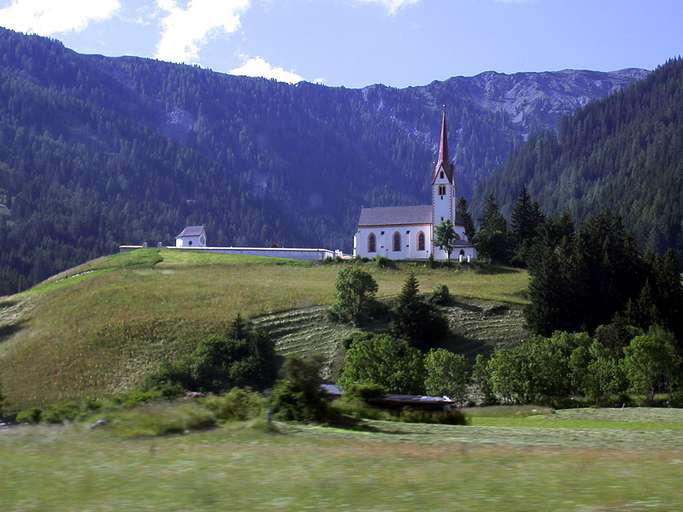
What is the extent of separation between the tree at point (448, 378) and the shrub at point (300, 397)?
93.3 feet

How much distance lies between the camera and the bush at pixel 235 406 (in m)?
18.7

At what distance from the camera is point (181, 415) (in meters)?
17.3

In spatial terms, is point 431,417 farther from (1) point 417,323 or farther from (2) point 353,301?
(2) point 353,301

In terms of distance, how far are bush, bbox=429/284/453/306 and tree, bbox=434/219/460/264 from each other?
25.6 metres

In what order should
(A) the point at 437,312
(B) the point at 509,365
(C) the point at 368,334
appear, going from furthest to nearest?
(A) the point at 437,312 < (C) the point at 368,334 < (B) the point at 509,365

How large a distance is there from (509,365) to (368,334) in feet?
44.6

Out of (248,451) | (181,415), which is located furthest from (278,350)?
(248,451)

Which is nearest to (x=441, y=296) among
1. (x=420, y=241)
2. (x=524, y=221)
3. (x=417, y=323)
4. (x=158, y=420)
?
(x=417, y=323)

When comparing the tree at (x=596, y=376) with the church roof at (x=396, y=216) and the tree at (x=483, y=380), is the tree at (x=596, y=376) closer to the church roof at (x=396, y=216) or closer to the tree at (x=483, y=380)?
the tree at (x=483, y=380)

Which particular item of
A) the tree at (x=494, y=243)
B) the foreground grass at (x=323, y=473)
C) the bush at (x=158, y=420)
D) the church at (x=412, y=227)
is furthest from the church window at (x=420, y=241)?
the foreground grass at (x=323, y=473)

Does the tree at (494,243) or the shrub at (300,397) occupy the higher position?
the tree at (494,243)

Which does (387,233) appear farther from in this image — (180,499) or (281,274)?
(180,499)

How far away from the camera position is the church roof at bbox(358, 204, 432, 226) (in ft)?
361

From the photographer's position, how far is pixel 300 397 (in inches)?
833
